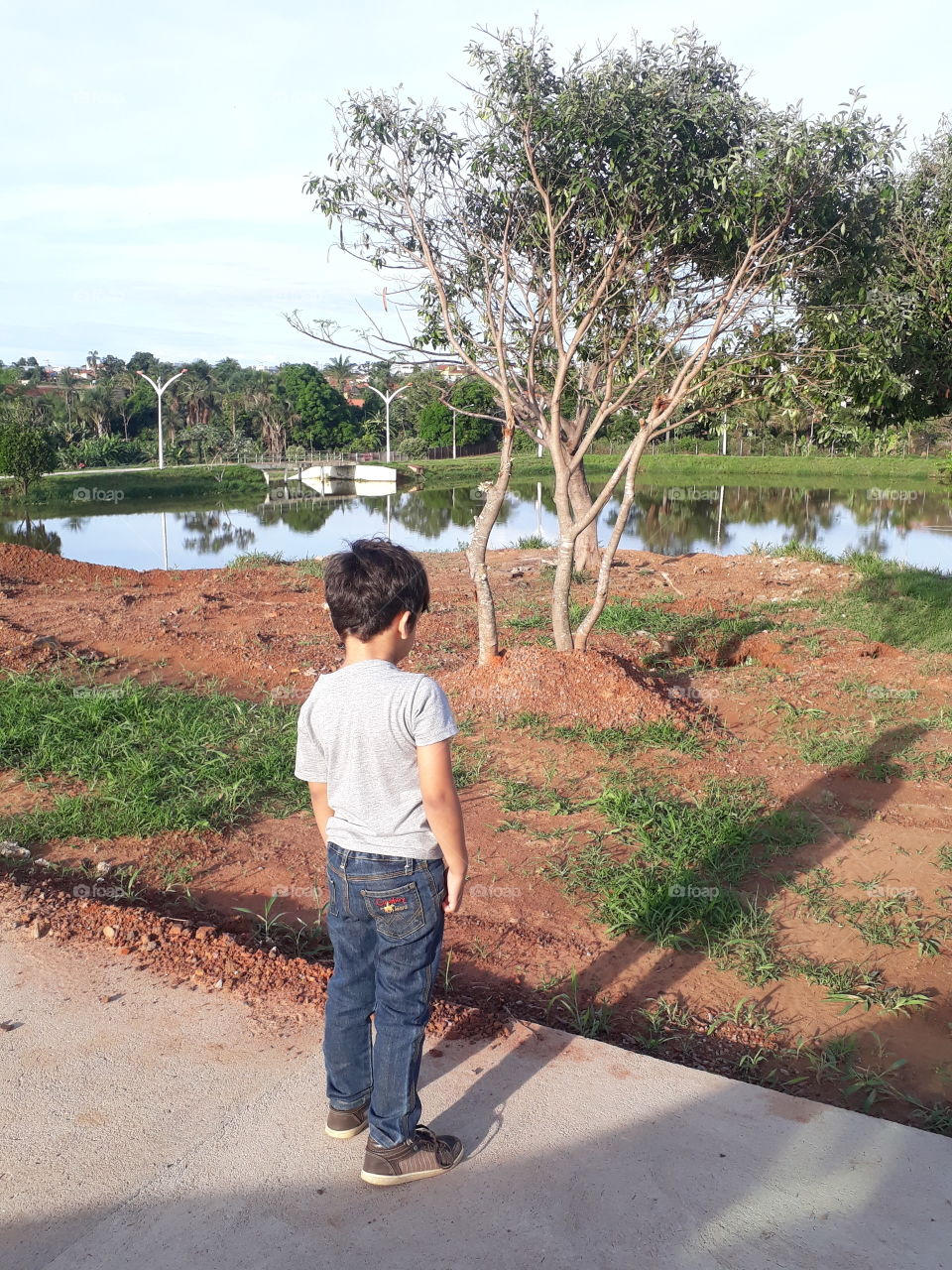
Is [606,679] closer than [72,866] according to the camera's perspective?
No

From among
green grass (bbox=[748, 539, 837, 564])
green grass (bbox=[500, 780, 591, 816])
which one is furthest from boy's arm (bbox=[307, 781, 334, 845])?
green grass (bbox=[748, 539, 837, 564])

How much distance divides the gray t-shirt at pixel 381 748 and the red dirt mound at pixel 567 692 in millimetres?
3933

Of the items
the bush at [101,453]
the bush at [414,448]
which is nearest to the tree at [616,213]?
the bush at [101,453]

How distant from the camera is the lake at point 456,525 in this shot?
22.2 meters

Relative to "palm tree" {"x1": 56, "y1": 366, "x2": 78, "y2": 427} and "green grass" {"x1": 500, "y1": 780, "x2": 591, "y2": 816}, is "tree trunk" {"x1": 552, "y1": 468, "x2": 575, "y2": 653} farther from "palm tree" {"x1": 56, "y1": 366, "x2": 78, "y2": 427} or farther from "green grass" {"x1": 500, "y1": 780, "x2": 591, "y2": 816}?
"palm tree" {"x1": 56, "y1": 366, "x2": 78, "y2": 427}

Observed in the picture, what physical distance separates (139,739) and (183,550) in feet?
59.2

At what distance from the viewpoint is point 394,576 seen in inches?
83.5

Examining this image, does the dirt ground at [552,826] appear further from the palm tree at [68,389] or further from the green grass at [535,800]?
the palm tree at [68,389]

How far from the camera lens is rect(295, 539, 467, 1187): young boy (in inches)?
82.1

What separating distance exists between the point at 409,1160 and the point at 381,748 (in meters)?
0.94

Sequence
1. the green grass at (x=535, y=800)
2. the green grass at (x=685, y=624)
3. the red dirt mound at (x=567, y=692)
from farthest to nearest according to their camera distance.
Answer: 1. the green grass at (x=685, y=624)
2. the red dirt mound at (x=567, y=692)
3. the green grass at (x=535, y=800)

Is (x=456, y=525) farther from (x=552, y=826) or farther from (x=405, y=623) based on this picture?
(x=405, y=623)

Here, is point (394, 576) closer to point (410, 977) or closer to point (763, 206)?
point (410, 977)

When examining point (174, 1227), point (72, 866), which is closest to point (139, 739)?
point (72, 866)
